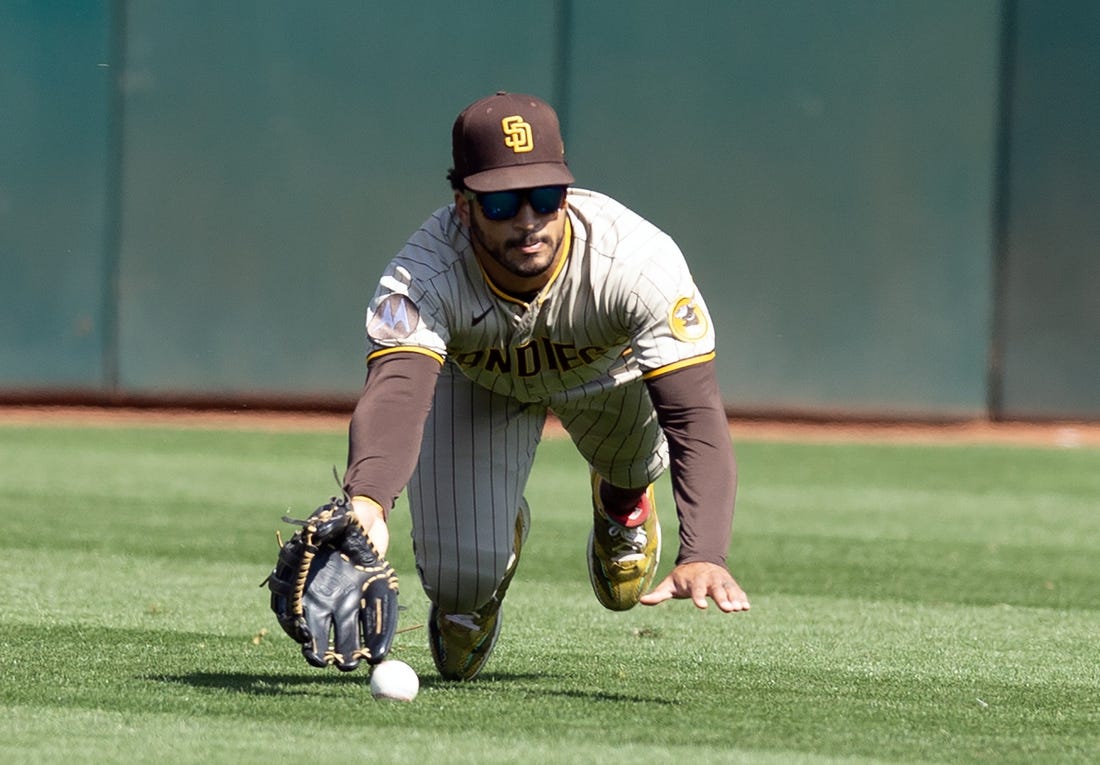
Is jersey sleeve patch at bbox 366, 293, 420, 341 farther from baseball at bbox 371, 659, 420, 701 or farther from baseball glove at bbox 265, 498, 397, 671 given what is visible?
baseball at bbox 371, 659, 420, 701

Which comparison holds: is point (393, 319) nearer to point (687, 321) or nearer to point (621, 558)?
point (687, 321)

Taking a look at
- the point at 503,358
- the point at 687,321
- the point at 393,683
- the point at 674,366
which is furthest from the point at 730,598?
the point at 503,358

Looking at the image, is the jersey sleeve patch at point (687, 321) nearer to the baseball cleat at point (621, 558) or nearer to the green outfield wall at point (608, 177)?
the baseball cleat at point (621, 558)

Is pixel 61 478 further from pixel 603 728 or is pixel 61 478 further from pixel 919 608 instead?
pixel 603 728

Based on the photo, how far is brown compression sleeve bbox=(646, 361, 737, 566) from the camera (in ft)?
14.6

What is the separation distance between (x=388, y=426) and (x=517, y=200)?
0.65 meters

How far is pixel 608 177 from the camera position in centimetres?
1415

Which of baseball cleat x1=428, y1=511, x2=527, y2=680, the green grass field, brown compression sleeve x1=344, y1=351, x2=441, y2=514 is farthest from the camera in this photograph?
baseball cleat x1=428, y1=511, x2=527, y2=680

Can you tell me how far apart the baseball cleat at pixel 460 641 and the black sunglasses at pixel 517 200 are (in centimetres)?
130

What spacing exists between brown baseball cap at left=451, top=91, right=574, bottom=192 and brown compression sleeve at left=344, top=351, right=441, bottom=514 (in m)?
0.48

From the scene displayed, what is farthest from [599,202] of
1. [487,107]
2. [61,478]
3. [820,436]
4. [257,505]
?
[820,436]

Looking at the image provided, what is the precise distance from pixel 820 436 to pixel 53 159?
6484 millimetres

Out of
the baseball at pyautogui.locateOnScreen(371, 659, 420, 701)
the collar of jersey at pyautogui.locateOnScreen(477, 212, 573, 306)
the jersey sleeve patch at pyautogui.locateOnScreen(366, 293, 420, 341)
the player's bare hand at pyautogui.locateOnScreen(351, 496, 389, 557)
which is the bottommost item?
the baseball at pyautogui.locateOnScreen(371, 659, 420, 701)

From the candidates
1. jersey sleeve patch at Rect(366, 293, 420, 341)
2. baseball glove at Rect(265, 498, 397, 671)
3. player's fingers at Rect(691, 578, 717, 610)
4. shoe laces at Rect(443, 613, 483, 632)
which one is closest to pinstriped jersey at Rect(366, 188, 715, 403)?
jersey sleeve patch at Rect(366, 293, 420, 341)
